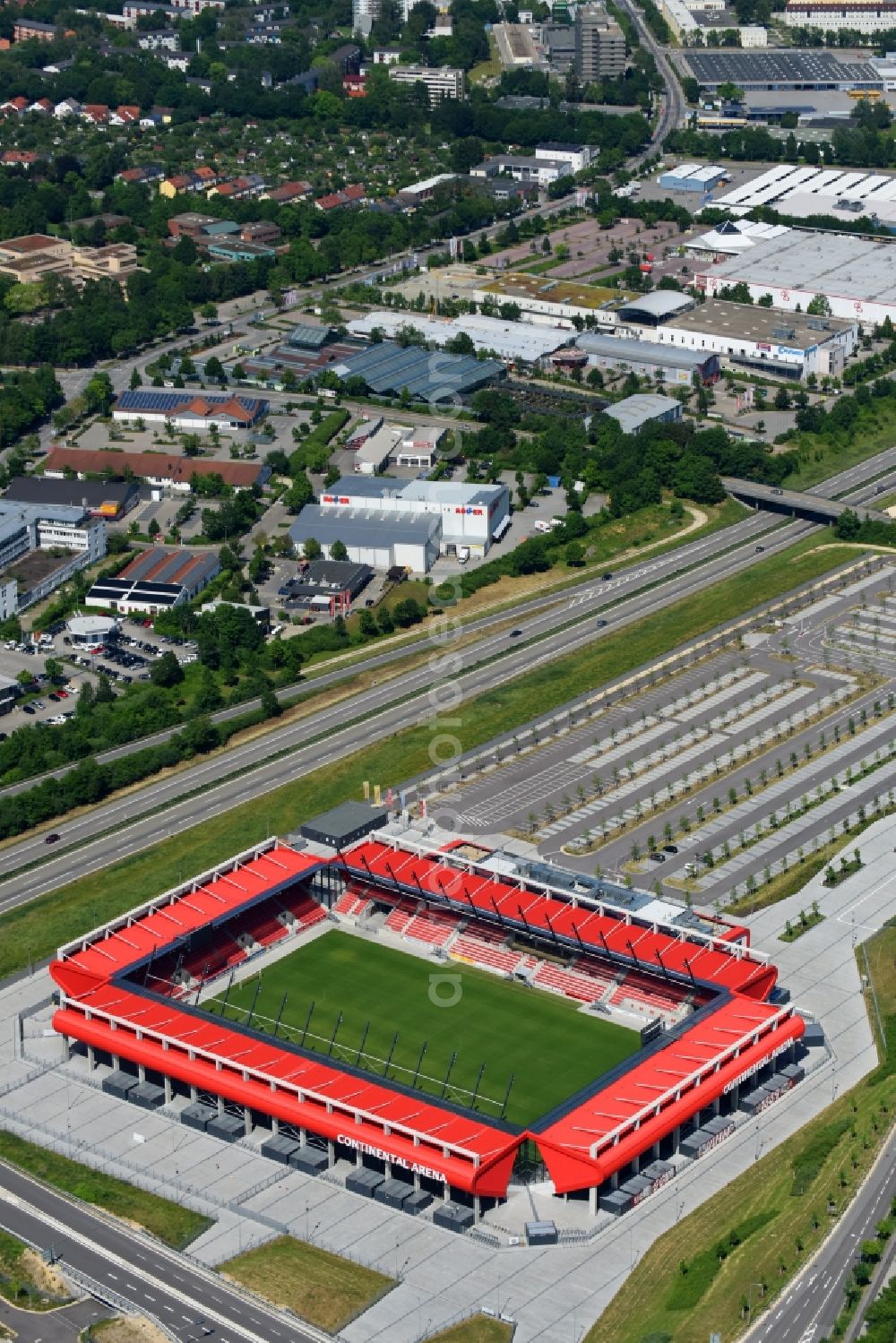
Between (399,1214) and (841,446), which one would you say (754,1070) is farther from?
(841,446)

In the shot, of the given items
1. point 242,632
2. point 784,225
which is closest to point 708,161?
point 784,225

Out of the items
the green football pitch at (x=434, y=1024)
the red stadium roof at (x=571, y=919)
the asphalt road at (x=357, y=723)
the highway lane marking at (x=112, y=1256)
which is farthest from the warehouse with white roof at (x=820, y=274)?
the highway lane marking at (x=112, y=1256)

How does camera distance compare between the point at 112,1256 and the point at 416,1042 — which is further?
the point at 416,1042

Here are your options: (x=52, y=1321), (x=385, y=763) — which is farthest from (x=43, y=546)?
(x=52, y=1321)

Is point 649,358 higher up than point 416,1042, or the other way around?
point 649,358

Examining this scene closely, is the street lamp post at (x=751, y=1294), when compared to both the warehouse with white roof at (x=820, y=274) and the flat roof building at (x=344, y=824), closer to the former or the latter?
the flat roof building at (x=344, y=824)

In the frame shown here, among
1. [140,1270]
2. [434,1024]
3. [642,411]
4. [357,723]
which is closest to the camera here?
[140,1270]

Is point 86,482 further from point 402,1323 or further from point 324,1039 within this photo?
point 402,1323
